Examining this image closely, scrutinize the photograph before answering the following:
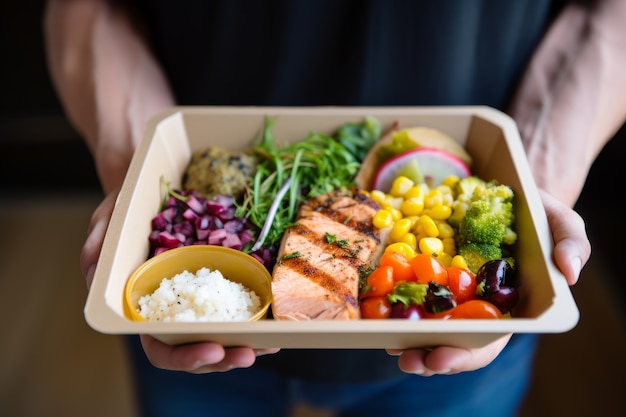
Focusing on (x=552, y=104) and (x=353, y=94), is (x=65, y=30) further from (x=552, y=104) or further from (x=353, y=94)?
(x=552, y=104)

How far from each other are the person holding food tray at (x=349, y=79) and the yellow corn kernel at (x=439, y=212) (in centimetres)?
33

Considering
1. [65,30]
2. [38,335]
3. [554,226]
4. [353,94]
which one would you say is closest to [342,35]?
[353,94]

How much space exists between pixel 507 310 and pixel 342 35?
0.89 m

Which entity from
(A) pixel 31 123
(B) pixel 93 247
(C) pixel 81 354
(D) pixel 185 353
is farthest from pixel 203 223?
(A) pixel 31 123

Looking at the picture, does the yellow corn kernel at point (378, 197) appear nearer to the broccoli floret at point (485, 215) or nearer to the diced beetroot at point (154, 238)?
the broccoli floret at point (485, 215)

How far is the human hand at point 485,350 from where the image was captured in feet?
4.15

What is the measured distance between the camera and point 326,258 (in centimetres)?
146

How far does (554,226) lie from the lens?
1.37 m

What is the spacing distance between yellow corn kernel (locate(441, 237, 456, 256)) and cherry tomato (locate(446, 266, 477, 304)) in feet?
0.43

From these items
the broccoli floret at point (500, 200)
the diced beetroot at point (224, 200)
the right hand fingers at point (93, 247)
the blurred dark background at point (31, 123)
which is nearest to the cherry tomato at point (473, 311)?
the broccoli floret at point (500, 200)

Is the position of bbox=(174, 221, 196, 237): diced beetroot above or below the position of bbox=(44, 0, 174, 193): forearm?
below

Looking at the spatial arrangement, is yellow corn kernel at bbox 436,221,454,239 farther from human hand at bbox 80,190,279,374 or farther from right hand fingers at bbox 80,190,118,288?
right hand fingers at bbox 80,190,118,288

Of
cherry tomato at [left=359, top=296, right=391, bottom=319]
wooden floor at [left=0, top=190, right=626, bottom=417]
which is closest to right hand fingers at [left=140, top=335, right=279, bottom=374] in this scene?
cherry tomato at [left=359, top=296, right=391, bottom=319]

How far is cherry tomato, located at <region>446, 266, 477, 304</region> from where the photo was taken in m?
1.36
